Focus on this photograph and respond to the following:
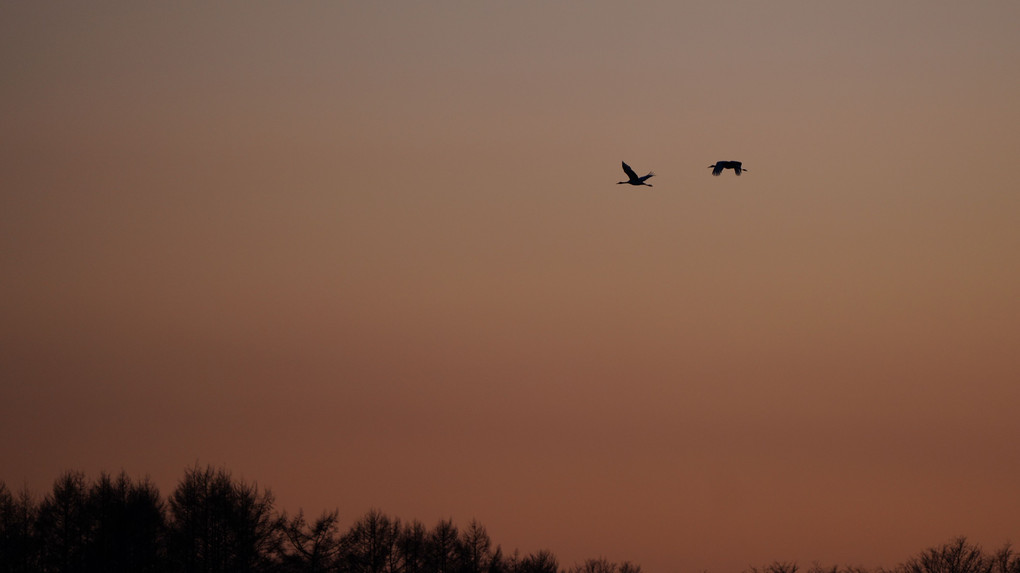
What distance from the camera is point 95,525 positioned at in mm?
90562

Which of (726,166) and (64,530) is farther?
(64,530)

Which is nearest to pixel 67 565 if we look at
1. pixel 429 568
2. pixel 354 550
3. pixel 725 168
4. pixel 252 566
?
pixel 252 566

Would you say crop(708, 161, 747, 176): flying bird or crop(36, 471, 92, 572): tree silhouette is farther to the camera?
crop(36, 471, 92, 572): tree silhouette

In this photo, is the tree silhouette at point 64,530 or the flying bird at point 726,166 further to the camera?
the tree silhouette at point 64,530

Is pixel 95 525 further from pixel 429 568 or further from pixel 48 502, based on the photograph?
pixel 429 568

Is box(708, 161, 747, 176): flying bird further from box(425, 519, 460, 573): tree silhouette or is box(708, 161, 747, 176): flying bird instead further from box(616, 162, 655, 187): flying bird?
box(425, 519, 460, 573): tree silhouette

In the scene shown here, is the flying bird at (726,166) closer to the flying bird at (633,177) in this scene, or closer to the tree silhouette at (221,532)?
the flying bird at (633,177)

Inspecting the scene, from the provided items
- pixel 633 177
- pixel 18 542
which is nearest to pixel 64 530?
pixel 18 542

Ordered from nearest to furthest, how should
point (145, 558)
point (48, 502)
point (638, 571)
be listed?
point (145, 558), point (48, 502), point (638, 571)

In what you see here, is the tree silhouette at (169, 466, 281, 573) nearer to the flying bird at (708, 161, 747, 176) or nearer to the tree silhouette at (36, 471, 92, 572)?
the tree silhouette at (36, 471, 92, 572)

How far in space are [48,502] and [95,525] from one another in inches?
228

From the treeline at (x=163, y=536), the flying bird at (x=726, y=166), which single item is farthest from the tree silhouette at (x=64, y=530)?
the flying bird at (x=726, y=166)

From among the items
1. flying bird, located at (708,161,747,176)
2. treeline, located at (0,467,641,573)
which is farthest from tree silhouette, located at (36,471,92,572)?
flying bird, located at (708,161,747,176)

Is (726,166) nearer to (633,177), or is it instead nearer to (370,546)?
(633,177)
